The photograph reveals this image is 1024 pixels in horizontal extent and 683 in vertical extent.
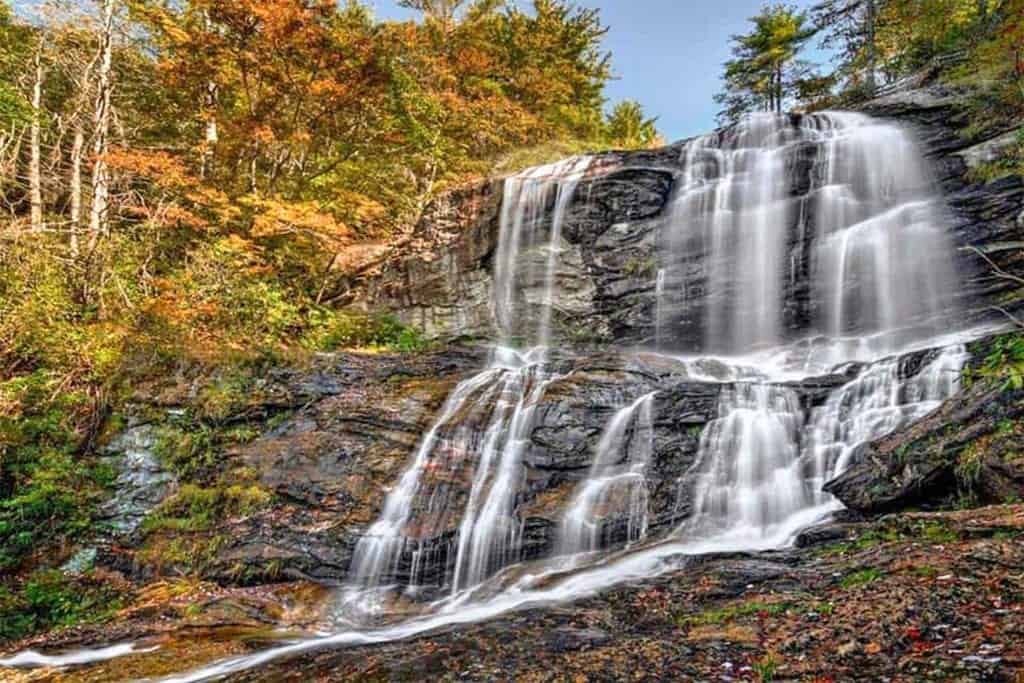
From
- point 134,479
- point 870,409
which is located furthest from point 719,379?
point 134,479

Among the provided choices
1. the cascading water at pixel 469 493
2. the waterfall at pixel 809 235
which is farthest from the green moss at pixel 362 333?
the waterfall at pixel 809 235

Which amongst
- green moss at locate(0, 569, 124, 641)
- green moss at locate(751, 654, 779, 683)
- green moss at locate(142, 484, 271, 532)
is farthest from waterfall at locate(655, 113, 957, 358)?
green moss at locate(0, 569, 124, 641)

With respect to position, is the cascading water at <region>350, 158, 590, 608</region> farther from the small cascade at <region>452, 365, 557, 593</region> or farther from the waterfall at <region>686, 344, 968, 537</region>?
the waterfall at <region>686, 344, 968, 537</region>

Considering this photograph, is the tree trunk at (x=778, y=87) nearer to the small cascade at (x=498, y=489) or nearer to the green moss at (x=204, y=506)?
the small cascade at (x=498, y=489)

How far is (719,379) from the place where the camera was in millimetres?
9219

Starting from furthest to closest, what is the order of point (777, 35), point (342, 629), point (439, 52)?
point (777, 35), point (439, 52), point (342, 629)

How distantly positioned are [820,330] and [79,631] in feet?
36.6

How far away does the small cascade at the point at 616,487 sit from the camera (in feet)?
21.5

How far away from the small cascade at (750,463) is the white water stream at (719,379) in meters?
0.02

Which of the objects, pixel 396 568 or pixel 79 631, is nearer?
pixel 79 631

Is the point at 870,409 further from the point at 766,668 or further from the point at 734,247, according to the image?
the point at 734,247

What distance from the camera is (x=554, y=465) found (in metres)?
7.44

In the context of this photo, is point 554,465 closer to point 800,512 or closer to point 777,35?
point 800,512

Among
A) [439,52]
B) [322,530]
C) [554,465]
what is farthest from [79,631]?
[439,52]
